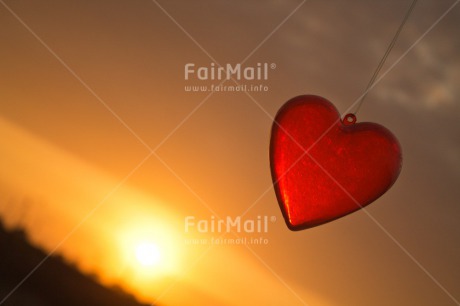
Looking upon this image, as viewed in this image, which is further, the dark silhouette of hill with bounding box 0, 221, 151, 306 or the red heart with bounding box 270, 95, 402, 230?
the dark silhouette of hill with bounding box 0, 221, 151, 306

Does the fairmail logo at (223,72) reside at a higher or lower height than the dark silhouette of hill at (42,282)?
higher

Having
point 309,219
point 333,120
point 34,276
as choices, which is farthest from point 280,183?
point 34,276

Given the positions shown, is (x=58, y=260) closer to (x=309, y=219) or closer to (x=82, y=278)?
(x=82, y=278)

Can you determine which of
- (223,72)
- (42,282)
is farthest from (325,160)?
(42,282)

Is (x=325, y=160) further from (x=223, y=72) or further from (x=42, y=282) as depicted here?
(x=42, y=282)

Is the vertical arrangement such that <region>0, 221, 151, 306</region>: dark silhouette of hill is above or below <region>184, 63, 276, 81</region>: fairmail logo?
below

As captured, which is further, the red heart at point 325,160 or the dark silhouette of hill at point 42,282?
the dark silhouette of hill at point 42,282
